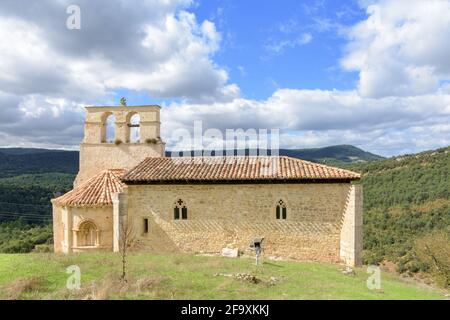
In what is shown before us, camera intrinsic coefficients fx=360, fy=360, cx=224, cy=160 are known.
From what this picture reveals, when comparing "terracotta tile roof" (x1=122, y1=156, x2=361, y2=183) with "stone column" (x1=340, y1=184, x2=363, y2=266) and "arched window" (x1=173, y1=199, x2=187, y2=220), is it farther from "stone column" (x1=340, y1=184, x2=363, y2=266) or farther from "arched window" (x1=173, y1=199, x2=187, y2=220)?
"arched window" (x1=173, y1=199, x2=187, y2=220)

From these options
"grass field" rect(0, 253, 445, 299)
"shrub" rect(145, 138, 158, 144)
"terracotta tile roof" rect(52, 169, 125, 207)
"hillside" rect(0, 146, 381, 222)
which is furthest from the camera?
"hillside" rect(0, 146, 381, 222)

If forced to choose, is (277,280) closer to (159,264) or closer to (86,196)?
(159,264)

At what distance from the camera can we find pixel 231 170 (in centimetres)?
1727

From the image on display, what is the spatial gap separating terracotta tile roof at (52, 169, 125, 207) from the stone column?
35.2 ft

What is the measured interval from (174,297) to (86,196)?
9.54 m

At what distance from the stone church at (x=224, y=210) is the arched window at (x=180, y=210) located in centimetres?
5

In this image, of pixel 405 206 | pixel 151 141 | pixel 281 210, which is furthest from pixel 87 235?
pixel 405 206

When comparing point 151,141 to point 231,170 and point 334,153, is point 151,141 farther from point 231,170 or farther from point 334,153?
point 334,153

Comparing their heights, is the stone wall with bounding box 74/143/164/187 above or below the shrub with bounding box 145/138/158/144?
below

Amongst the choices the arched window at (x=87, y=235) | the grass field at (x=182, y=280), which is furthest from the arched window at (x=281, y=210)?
the arched window at (x=87, y=235)

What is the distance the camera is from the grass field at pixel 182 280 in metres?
9.60

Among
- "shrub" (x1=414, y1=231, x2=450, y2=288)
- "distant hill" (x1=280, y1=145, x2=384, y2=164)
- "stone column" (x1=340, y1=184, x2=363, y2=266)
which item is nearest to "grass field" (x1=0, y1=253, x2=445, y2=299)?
"stone column" (x1=340, y1=184, x2=363, y2=266)

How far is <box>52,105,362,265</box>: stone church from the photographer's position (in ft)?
53.0

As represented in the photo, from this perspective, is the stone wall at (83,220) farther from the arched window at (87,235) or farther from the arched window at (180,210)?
the arched window at (180,210)
